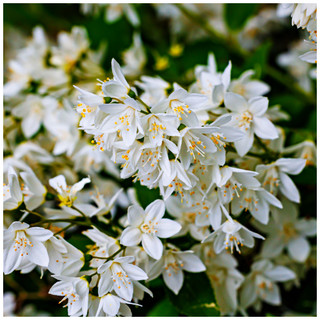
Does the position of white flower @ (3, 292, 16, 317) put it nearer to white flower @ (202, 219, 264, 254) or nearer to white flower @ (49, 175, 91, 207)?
white flower @ (49, 175, 91, 207)

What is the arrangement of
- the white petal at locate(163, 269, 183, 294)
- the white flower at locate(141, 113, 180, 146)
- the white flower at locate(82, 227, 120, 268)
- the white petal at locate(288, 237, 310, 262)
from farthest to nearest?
the white petal at locate(288, 237, 310, 262), the white petal at locate(163, 269, 183, 294), the white flower at locate(82, 227, 120, 268), the white flower at locate(141, 113, 180, 146)

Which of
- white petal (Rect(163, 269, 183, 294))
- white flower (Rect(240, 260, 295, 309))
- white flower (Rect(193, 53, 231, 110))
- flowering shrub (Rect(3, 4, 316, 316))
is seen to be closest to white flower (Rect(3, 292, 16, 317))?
flowering shrub (Rect(3, 4, 316, 316))

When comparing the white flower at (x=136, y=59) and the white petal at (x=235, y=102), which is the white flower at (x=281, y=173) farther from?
the white flower at (x=136, y=59)

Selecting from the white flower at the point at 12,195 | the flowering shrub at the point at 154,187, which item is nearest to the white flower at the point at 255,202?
the flowering shrub at the point at 154,187

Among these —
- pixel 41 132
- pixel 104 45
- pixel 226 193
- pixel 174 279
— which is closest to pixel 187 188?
pixel 226 193

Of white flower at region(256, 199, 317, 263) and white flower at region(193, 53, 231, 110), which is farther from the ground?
white flower at region(193, 53, 231, 110)

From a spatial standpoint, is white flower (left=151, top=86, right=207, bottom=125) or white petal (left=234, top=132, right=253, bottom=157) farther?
white petal (left=234, top=132, right=253, bottom=157)

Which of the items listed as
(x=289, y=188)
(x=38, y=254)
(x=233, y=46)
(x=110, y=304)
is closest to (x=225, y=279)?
(x=289, y=188)
